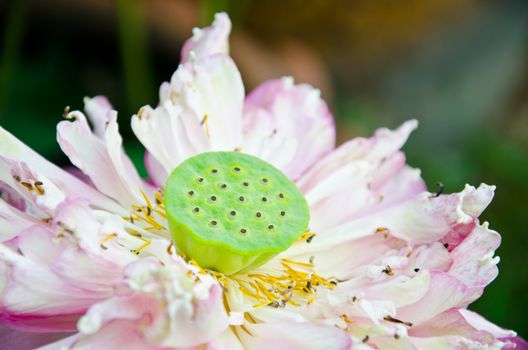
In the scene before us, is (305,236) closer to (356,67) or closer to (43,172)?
(43,172)

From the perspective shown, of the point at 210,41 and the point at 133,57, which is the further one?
the point at 133,57

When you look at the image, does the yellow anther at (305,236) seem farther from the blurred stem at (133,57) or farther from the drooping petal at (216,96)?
the blurred stem at (133,57)

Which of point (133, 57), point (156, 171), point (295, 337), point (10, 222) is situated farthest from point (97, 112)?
point (133, 57)

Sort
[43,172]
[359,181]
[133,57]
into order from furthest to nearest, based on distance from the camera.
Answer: [133,57] → [359,181] → [43,172]

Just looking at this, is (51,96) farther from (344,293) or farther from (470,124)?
(470,124)

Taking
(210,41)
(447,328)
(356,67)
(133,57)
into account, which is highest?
(356,67)

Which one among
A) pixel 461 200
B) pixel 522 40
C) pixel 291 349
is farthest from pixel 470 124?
pixel 291 349
